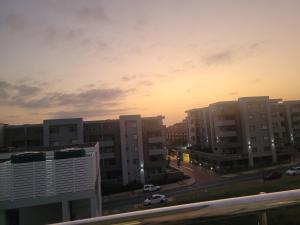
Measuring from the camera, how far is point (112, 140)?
135ft

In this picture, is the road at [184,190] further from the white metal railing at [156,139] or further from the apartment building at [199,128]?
the apartment building at [199,128]

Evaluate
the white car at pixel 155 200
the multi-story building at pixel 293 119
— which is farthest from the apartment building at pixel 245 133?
the white car at pixel 155 200

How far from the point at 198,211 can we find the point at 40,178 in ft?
42.4

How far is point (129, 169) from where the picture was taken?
133 ft

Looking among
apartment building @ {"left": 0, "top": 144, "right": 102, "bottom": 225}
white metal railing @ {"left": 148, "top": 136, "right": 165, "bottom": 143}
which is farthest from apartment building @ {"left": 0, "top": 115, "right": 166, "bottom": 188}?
apartment building @ {"left": 0, "top": 144, "right": 102, "bottom": 225}

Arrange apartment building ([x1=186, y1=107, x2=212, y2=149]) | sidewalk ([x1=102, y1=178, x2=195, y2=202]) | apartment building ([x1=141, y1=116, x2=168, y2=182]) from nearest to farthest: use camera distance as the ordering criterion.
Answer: sidewalk ([x1=102, y1=178, x2=195, y2=202]) → apartment building ([x1=141, y1=116, x2=168, y2=182]) → apartment building ([x1=186, y1=107, x2=212, y2=149])

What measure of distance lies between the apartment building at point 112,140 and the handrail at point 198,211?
38.4m

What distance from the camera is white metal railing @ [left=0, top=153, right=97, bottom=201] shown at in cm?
1298

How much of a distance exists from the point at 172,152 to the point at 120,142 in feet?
103

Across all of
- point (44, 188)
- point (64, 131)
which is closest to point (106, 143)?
point (64, 131)

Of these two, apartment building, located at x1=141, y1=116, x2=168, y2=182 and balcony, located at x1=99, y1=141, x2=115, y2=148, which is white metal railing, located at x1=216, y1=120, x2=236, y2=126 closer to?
apartment building, located at x1=141, y1=116, x2=168, y2=182

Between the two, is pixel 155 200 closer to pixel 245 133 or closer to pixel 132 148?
pixel 132 148

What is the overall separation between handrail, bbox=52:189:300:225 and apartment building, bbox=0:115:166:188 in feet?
126

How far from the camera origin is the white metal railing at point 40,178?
13.0 metres
